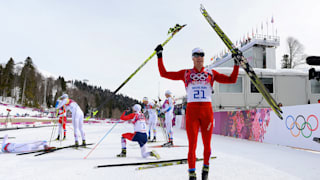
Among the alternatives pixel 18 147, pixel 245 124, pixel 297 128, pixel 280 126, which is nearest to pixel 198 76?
pixel 18 147

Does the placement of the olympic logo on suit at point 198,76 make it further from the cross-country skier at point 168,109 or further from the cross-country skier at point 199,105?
the cross-country skier at point 168,109

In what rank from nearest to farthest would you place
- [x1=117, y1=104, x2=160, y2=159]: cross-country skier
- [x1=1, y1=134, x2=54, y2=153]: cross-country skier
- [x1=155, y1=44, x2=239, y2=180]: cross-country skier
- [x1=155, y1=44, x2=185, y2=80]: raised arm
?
[x1=155, y1=44, x2=239, y2=180]: cross-country skier → [x1=155, y1=44, x2=185, y2=80]: raised arm → [x1=117, y1=104, x2=160, y2=159]: cross-country skier → [x1=1, y1=134, x2=54, y2=153]: cross-country skier

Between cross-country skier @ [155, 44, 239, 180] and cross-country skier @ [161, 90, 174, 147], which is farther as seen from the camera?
cross-country skier @ [161, 90, 174, 147]

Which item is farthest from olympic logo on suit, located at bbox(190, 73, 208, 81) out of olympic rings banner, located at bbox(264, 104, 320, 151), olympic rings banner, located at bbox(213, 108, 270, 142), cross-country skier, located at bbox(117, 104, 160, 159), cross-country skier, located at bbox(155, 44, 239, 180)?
olympic rings banner, located at bbox(213, 108, 270, 142)

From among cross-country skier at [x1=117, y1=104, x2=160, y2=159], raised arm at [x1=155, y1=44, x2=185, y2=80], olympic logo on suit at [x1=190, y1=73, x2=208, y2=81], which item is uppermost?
raised arm at [x1=155, y1=44, x2=185, y2=80]

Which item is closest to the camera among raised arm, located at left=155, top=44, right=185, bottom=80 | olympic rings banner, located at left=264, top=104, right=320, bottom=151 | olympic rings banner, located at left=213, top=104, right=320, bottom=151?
raised arm, located at left=155, top=44, right=185, bottom=80

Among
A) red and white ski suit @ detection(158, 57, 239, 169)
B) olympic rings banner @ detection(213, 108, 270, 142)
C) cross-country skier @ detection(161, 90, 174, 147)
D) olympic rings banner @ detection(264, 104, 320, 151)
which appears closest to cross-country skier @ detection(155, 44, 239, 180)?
red and white ski suit @ detection(158, 57, 239, 169)

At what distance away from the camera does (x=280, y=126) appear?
360 inches

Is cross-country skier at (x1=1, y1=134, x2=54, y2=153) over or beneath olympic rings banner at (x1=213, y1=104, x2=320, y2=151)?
beneath

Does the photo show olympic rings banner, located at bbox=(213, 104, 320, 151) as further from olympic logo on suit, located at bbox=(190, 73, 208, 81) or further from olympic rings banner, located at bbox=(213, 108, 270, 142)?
olympic logo on suit, located at bbox=(190, 73, 208, 81)

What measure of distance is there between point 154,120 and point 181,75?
732 cm

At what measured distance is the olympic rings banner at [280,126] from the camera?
7547 mm

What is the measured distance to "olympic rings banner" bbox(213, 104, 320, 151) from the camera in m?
7.55

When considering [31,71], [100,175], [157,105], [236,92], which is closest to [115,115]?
[31,71]
